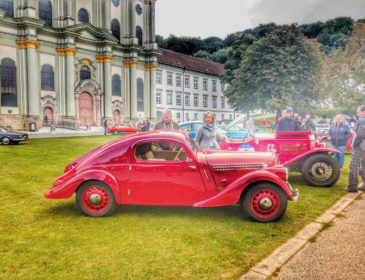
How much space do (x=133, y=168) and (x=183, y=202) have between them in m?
1.06

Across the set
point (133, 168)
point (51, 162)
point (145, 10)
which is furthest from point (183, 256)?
point (145, 10)

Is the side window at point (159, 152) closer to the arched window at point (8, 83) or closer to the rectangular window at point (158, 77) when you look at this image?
the arched window at point (8, 83)

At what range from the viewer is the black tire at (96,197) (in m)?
5.01

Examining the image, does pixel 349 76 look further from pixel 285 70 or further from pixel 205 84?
pixel 205 84

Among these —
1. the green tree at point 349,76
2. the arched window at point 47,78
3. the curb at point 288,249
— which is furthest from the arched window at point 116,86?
the curb at point 288,249

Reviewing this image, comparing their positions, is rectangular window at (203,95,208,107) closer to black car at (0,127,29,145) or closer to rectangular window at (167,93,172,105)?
rectangular window at (167,93,172,105)

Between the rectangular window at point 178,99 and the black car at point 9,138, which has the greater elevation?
the rectangular window at point 178,99

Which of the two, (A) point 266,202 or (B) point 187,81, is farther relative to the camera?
(B) point 187,81


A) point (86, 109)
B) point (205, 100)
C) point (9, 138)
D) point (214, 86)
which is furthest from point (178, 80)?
point (9, 138)

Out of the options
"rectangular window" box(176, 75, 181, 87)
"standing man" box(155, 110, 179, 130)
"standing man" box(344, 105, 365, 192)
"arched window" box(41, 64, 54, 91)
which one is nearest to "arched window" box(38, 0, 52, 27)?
"arched window" box(41, 64, 54, 91)

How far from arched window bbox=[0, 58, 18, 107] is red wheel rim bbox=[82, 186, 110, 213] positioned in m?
29.6

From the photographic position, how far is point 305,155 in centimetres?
758

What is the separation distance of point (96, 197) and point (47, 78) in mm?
31947

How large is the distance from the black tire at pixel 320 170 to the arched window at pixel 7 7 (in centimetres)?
3440
